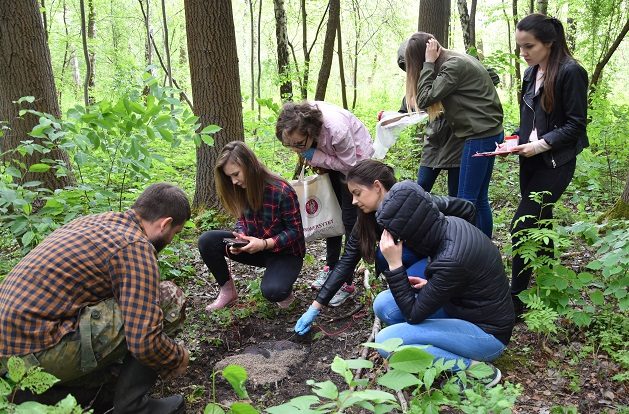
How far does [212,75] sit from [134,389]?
12.6 feet

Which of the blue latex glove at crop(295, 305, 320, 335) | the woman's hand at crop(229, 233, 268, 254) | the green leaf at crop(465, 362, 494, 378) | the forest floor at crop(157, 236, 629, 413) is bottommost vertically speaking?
the forest floor at crop(157, 236, 629, 413)

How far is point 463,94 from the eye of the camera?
12.9 feet

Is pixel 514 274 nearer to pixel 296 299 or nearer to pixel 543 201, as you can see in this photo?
pixel 543 201

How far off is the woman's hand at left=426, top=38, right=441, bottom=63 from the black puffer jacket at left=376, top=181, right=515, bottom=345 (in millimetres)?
1688

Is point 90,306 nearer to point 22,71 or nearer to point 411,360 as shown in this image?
point 411,360

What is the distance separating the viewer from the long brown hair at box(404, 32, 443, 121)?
4102mm

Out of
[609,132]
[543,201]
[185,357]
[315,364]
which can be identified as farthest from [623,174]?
[185,357]

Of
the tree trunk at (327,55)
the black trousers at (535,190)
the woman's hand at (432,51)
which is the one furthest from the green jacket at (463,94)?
the tree trunk at (327,55)

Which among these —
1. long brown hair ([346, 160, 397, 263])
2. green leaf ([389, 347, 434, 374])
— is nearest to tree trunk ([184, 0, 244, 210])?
long brown hair ([346, 160, 397, 263])

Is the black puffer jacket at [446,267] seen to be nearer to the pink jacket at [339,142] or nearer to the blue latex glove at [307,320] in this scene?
the blue latex glove at [307,320]

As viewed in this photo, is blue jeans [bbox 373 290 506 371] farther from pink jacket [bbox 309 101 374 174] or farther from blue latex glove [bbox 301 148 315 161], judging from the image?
blue latex glove [bbox 301 148 315 161]

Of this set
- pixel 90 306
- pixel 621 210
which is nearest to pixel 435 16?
pixel 621 210

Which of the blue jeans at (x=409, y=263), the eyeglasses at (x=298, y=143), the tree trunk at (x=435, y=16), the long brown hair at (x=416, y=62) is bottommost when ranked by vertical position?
the blue jeans at (x=409, y=263)

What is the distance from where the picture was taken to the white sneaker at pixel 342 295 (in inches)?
162
